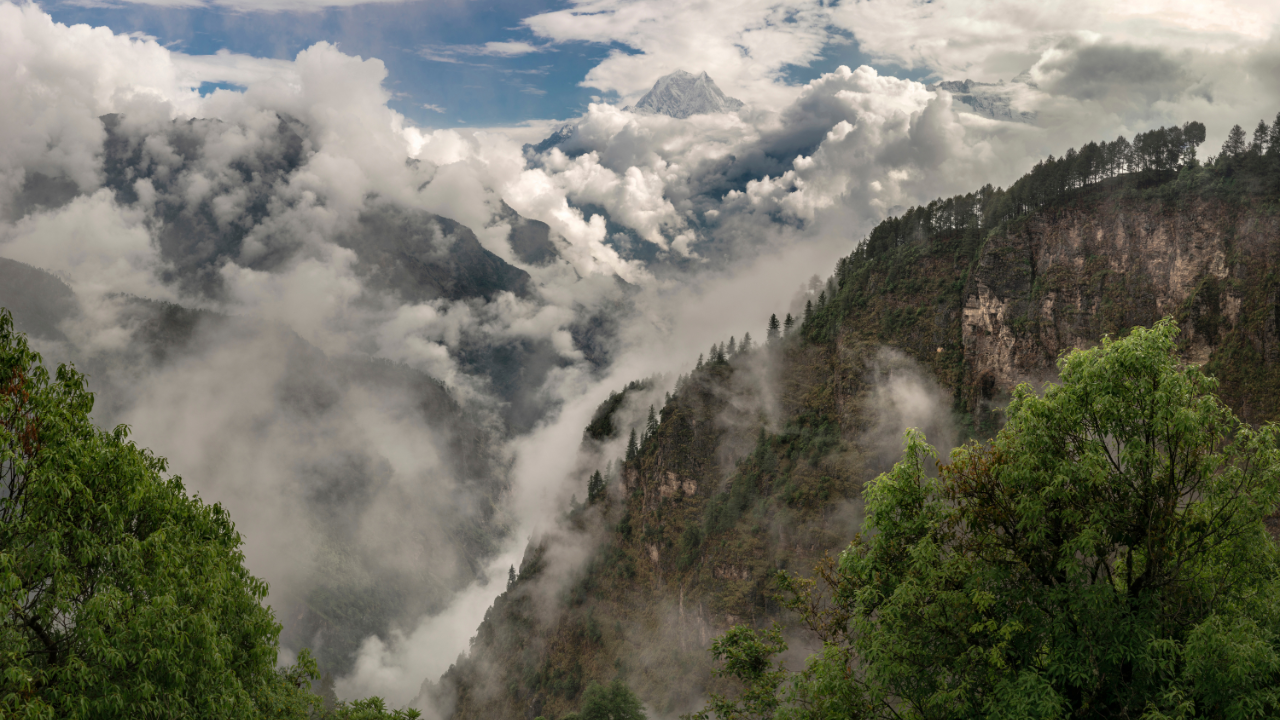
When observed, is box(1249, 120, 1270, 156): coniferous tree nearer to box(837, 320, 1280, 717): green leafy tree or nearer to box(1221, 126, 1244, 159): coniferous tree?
box(1221, 126, 1244, 159): coniferous tree

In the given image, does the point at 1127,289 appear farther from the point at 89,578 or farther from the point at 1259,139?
the point at 89,578

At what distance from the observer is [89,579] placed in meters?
12.2

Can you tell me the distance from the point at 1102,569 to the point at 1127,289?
114 metres

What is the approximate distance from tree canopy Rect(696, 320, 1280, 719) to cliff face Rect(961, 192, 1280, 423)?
8313 centimetres

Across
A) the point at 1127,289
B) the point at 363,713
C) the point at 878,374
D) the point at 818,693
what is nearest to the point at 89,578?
the point at 363,713

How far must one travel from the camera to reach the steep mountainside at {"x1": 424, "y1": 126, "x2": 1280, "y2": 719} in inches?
3713

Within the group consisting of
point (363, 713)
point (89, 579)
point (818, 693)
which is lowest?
point (363, 713)

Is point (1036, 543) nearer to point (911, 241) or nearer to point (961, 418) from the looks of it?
point (961, 418)

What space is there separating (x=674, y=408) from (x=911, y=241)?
76.7m

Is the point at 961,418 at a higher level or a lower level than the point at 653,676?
higher

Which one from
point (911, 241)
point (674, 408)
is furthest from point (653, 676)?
point (911, 241)

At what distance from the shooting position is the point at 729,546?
135750 millimetres

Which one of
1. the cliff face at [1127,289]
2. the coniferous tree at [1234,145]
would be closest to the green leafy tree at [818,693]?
the cliff face at [1127,289]

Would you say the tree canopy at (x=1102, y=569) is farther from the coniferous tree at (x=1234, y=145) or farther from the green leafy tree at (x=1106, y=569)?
the coniferous tree at (x=1234, y=145)
